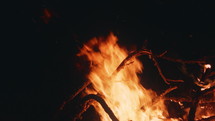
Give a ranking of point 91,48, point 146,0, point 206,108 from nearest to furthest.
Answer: point 91,48 < point 206,108 < point 146,0

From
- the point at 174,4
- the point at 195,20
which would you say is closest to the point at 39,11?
the point at 174,4

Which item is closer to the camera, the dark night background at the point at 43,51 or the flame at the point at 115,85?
the flame at the point at 115,85

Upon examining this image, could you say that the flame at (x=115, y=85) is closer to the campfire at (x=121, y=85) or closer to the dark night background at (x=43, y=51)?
the campfire at (x=121, y=85)

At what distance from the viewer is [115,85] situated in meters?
3.67

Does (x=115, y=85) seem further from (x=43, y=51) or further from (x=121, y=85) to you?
(x=43, y=51)

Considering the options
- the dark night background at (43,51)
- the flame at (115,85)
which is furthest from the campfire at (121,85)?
the dark night background at (43,51)

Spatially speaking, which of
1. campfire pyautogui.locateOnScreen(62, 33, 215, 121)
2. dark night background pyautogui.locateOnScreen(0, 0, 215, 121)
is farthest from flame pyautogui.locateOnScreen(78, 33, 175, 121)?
dark night background pyautogui.locateOnScreen(0, 0, 215, 121)

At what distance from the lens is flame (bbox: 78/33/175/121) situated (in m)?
3.56

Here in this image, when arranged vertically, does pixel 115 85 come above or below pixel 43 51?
below

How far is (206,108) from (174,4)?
2453mm

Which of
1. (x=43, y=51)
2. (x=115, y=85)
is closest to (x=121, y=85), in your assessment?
(x=115, y=85)

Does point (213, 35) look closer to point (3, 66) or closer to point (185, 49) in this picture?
point (185, 49)

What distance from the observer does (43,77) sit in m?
3.95

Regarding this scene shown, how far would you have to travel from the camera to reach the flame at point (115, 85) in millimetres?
3564
